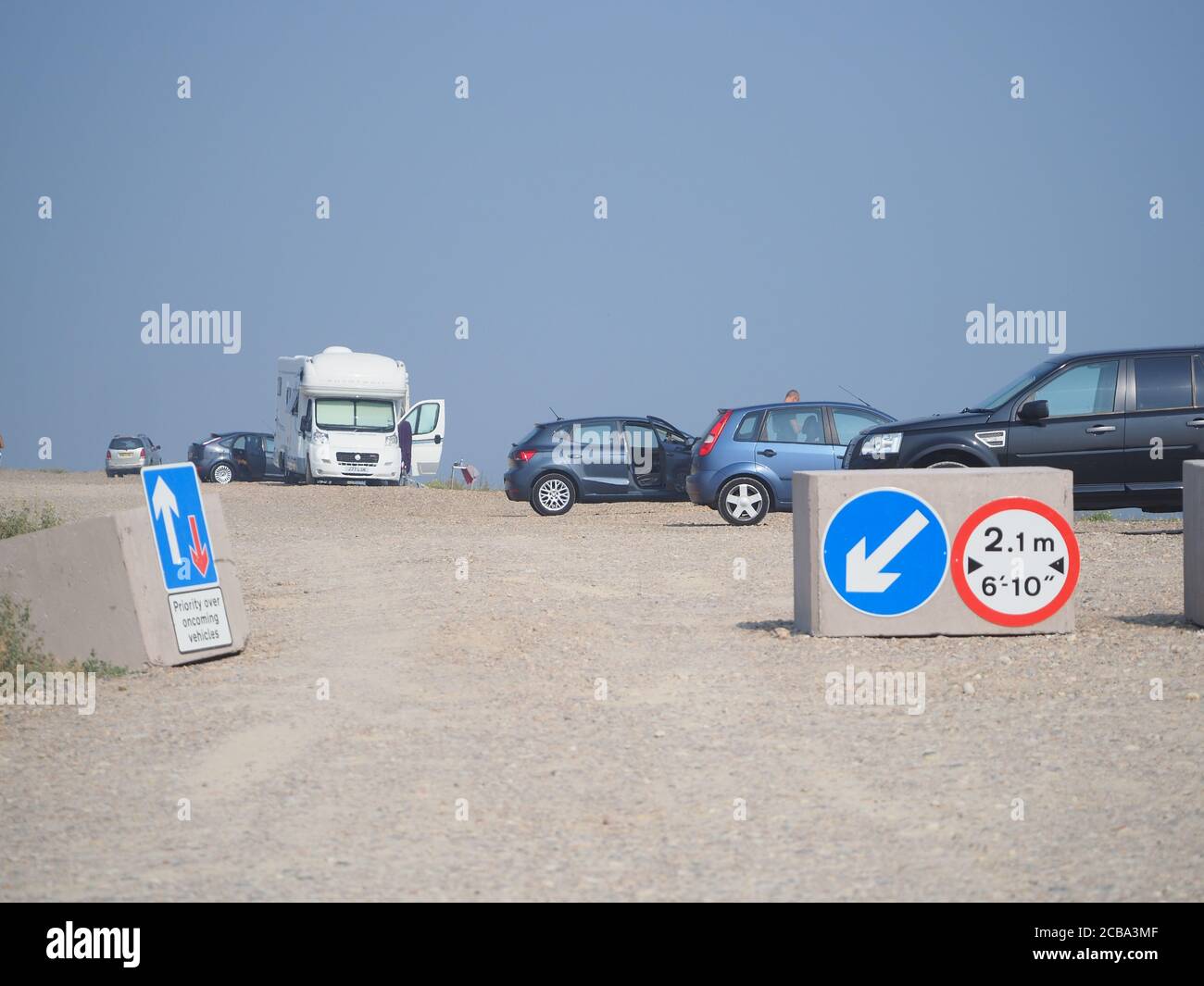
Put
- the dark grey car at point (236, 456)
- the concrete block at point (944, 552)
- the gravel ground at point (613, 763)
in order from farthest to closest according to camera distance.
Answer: the dark grey car at point (236, 456) → the concrete block at point (944, 552) → the gravel ground at point (613, 763)

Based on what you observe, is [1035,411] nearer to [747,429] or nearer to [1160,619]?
[747,429]

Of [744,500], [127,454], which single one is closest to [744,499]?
[744,500]

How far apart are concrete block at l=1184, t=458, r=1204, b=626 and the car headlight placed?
6.05m

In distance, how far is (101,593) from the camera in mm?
9781

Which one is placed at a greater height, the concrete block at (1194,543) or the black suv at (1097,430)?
the black suv at (1097,430)

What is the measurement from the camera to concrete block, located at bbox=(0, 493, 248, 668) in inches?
381

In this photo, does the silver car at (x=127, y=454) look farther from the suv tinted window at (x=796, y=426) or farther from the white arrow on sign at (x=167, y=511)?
the white arrow on sign at (x=167, y=511)

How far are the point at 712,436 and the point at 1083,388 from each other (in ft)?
17.2

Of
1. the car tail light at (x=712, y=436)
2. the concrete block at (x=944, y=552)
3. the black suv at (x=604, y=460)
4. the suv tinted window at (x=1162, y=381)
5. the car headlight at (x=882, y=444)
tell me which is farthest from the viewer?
the black suv at (x=604, y=460)

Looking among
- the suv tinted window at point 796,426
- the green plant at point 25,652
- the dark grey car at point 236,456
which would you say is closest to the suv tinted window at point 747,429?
the suv tinted window at point 796,426

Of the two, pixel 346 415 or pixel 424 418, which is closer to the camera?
pixel 346 415

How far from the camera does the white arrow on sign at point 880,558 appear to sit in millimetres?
9891

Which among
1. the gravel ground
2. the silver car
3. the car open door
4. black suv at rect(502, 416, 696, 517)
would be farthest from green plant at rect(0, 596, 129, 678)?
the silver car
